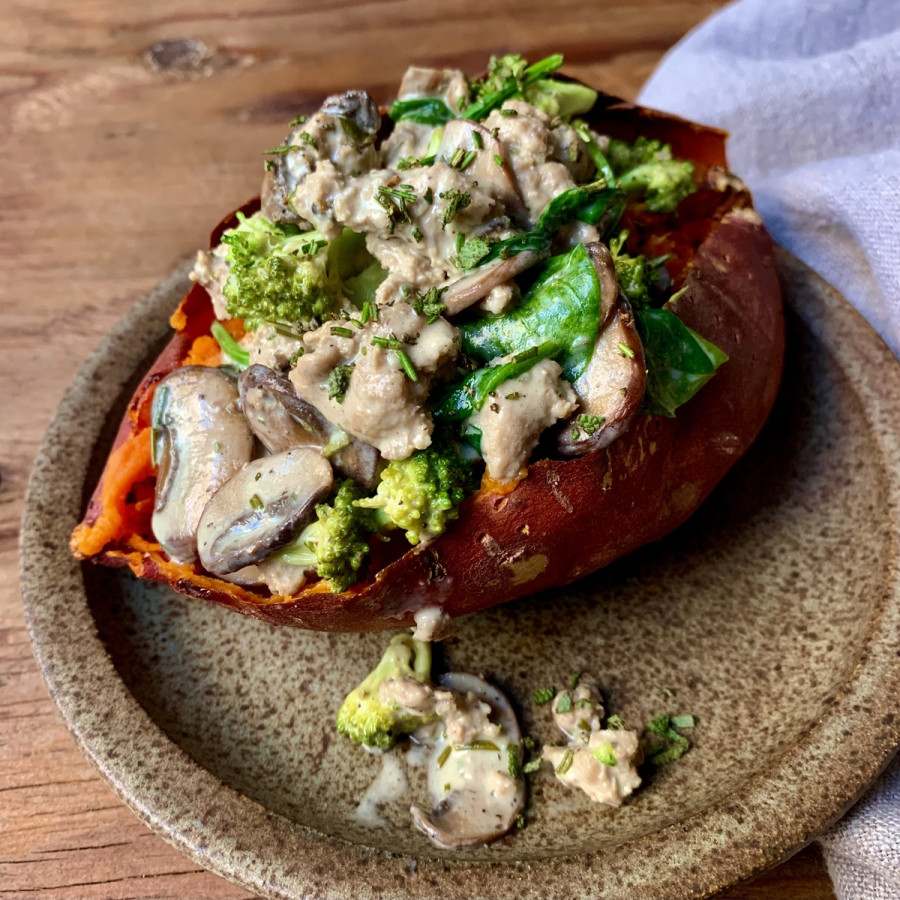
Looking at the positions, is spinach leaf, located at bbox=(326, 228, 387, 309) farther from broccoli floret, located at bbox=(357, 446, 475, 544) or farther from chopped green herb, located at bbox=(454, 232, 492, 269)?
broccoli floret, located at bbox=(357, 446, 475, 544)

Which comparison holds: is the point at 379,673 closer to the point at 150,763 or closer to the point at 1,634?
the point at 150,763

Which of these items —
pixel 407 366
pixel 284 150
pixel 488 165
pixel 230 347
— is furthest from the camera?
pixel 230 347

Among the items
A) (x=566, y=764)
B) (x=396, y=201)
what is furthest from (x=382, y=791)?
(x=396, y=201)

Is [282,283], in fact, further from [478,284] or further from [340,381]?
[478,284]

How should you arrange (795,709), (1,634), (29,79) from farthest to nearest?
(29,79)
(1,634)
(795,709)

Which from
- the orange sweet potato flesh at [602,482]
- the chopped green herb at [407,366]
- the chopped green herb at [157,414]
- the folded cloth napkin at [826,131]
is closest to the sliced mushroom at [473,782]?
the orange sweet potato flesh at [602,482]

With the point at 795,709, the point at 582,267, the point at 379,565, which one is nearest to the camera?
the point at 582,267

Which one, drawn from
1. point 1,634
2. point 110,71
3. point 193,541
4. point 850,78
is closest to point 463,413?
point 193,541

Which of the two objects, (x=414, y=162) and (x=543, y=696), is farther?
(x=543, y=696)
